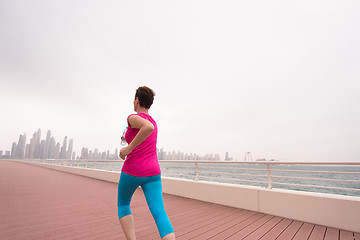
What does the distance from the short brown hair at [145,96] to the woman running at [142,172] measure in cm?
9

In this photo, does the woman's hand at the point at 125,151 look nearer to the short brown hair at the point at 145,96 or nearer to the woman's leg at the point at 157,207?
the woman's leg at the point at 157,207

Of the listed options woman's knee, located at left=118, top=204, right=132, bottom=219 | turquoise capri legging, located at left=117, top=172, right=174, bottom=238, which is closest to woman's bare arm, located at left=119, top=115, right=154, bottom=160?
turquoise capri legging, located at left=117, top=172, right=174, bottom=238

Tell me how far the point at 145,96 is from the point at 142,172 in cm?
62

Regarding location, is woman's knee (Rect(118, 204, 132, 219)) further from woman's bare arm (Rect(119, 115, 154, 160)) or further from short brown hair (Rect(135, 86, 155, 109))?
short brown hair (Rect(135, 86, 155, 109))

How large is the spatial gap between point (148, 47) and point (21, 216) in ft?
40.8

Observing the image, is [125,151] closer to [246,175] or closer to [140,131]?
[140,131]

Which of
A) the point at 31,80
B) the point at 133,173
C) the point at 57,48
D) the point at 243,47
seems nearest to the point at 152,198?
the point at 133,173

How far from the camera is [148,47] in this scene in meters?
13.0

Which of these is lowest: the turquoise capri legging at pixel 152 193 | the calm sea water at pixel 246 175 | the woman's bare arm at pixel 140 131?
the calm sea water at pixel 246 175

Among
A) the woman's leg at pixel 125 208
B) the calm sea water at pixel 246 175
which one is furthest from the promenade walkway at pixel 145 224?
the woman's leg at pixel 125 208

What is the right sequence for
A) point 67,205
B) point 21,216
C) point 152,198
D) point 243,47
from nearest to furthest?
point 152,198
point 21,216
point 67,205
point 243,47

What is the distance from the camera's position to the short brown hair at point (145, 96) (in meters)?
1.42

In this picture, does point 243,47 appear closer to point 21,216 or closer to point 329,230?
point 329,230

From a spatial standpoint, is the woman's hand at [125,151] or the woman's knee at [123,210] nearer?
the woman's hand at [125,151]
